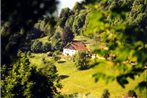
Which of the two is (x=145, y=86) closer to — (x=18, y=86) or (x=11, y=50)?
(x=11, y=50)

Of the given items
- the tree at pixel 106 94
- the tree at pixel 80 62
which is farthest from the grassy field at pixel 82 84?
the tree at pixel 80 62

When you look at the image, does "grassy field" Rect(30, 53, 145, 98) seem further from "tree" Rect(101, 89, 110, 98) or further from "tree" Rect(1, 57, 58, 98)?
"tree" Rect(1, 57, 58, 98)

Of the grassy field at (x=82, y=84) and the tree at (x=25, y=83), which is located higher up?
the grassy field at (x=82, y=84)

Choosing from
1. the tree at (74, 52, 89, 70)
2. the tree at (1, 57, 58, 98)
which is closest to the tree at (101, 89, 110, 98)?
the tree at (74, 52, 89, 70)

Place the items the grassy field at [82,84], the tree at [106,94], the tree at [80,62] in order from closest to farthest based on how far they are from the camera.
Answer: the tree at [106,94], the grassy field at [82,84], the tree at [80,62]

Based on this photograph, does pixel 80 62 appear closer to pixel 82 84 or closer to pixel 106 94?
pixel 82 84

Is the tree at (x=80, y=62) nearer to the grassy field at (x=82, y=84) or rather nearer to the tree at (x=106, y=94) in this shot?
the grassy field at (x=82, y=84)

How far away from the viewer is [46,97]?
61906 mm

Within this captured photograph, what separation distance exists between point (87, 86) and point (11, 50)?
446ft

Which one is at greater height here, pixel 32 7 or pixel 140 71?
pixel 32 7

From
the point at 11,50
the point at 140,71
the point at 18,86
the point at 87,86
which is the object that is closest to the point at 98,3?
the point at 140,71

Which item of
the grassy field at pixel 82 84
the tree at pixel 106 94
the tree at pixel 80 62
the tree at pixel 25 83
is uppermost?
the tree at pixel 80 62

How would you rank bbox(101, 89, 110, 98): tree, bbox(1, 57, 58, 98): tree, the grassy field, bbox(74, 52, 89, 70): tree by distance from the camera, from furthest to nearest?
bbox(74, 52, 89, 70): tree
the grassy field
bbox(101, 89, 110, 98): tree
bbox(1, 57, 58, 98): tree

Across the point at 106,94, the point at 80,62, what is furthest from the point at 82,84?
the point at 106,94
